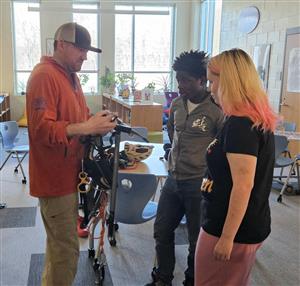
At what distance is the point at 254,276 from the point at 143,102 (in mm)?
3577

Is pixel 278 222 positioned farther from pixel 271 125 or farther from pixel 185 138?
pixel 271 125

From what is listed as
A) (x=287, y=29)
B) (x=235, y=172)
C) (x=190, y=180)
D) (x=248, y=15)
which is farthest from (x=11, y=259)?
(x=248, y=15)

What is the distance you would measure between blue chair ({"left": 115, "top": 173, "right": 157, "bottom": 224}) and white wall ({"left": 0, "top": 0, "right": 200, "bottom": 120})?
726cm

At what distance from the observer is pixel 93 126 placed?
1.45 metres

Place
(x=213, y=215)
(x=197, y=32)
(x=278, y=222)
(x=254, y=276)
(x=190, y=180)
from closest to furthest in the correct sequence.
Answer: (x=213, y=215), (x=190, y=180), (x=254, y=276), (x=278, y=222), (x=197, y=32)

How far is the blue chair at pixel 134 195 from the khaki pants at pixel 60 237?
0.66 meters

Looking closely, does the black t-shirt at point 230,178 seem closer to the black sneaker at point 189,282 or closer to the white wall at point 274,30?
the black sneaker at point 189,282

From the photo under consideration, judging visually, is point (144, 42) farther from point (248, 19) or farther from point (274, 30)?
point (274, 30)

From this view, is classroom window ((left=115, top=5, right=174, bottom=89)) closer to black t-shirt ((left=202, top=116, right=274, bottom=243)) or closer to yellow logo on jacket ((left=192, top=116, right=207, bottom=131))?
yellow logo on jacket ((left=192, top=116, right=207, bottom=131))

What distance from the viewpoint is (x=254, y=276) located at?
2438 millimetres

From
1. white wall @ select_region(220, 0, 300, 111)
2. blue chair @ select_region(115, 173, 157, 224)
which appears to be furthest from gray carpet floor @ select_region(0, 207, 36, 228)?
white wall @ select_region(220, 0, 300, 111)

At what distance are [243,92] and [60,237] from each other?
1.01 m

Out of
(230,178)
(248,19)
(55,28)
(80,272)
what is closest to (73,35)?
(230,178)

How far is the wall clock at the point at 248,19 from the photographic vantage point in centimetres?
639
